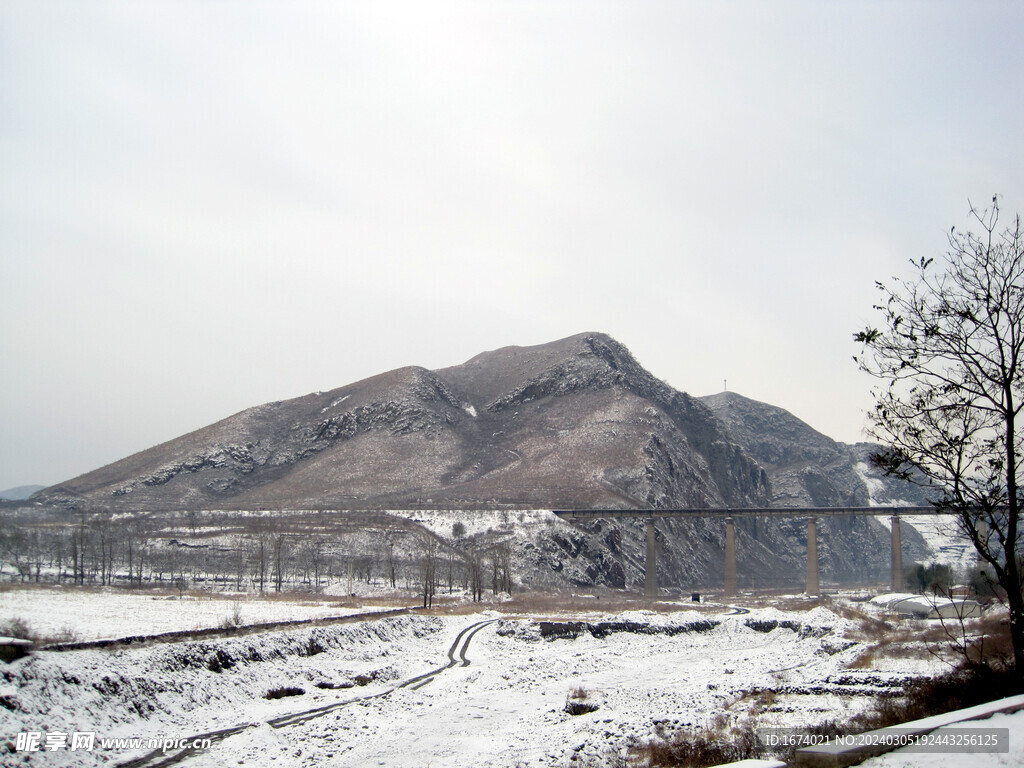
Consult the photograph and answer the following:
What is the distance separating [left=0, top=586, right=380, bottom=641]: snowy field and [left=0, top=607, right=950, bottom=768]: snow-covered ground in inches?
238

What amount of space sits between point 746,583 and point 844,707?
17513cm

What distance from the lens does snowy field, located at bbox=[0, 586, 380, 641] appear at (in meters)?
39.5

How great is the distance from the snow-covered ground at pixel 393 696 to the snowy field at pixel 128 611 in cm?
605

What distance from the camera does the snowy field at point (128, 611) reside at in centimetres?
3948

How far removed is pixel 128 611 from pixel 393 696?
28411 mm

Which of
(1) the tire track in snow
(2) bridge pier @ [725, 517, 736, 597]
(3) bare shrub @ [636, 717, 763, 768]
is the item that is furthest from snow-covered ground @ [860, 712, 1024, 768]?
(2) bridge pier @ [725, 517, 736, 597]

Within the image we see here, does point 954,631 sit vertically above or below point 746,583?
above

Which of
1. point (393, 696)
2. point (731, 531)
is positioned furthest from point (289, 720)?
point (731, 531)

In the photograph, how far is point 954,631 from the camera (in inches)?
1850

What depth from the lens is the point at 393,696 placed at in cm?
3334

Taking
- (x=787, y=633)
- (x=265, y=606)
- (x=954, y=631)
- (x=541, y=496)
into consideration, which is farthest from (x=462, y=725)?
(x=541, y=496)

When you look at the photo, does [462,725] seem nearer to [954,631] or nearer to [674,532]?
[954,631]

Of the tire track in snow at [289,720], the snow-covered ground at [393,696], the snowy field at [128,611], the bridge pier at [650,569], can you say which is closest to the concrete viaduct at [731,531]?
the bridge pier at [650,569]

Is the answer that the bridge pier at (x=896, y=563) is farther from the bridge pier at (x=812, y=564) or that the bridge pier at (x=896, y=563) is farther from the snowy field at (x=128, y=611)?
the snowy field at (x=128, y=611)
